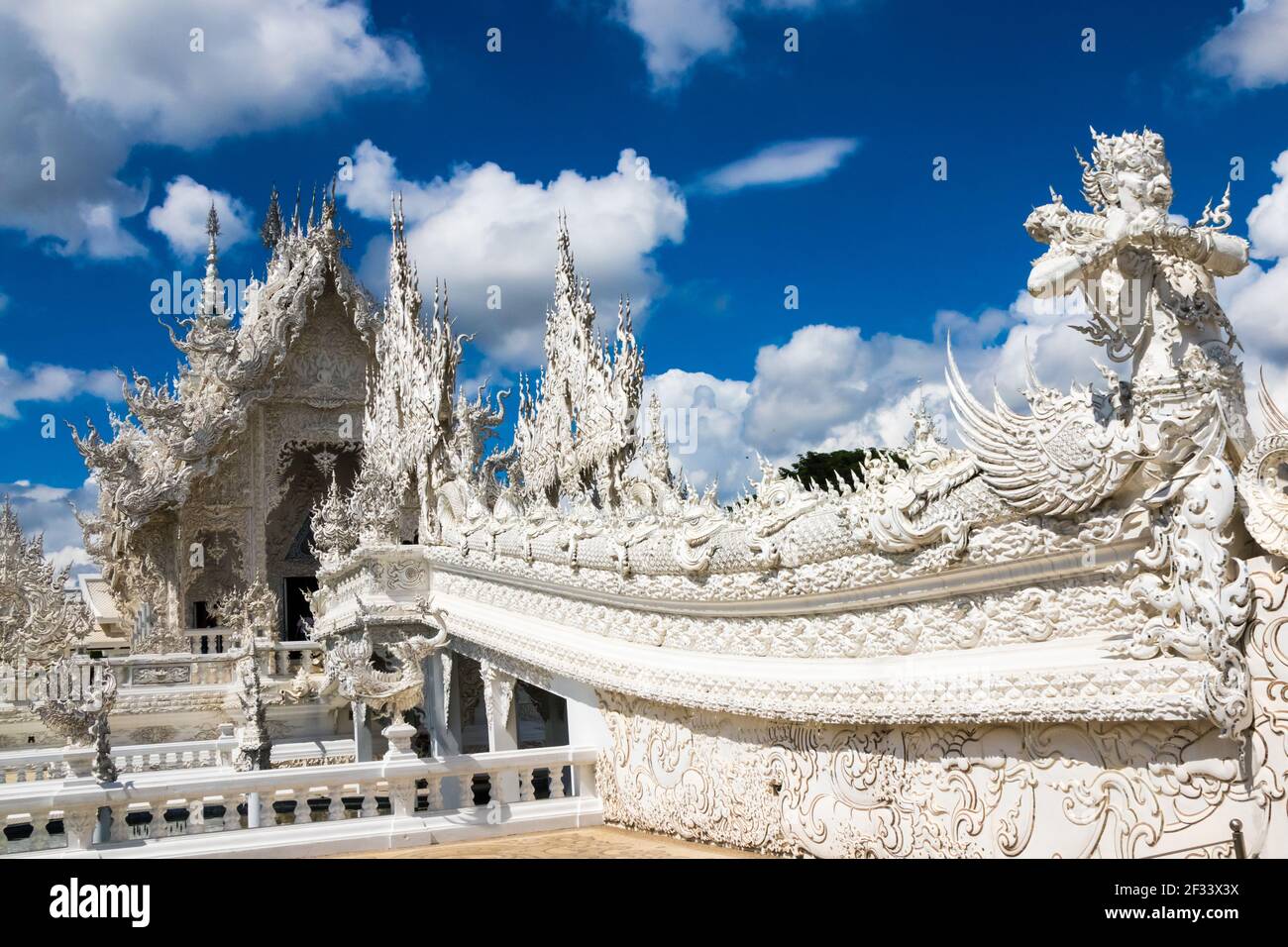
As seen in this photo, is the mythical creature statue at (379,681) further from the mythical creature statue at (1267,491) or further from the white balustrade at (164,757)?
the mythical creature statue at (1267,491)

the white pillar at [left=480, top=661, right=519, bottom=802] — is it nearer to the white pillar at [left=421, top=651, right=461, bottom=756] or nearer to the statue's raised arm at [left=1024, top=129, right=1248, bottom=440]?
the white pillar at [left=421, top=651, right=461, bottom=756]

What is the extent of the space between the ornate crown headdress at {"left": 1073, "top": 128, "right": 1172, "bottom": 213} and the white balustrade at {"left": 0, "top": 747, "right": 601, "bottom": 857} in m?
4.34

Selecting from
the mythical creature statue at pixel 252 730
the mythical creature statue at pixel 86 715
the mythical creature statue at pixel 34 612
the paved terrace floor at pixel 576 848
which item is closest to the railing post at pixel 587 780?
the paved terrace floor at pixel 576 848

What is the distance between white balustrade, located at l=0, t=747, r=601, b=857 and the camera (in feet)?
18.6

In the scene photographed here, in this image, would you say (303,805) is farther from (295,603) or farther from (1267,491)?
(295,603)

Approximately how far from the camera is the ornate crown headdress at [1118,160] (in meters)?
3.70

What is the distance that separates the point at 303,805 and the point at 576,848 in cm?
164

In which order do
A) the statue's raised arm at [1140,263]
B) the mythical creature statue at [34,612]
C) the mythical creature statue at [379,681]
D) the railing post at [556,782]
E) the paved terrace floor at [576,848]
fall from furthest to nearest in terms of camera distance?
the mythical creature statue at [34,612], the mythical creature statue at [379,681], the railing post at [556,782], the paved terrace floor at [576,848], the statue's raised arm at [1140,263]

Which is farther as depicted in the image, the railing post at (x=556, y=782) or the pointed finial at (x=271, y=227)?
the pointed finial at (x=271, y=227)

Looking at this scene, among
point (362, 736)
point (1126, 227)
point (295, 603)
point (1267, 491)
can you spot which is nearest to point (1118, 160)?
point (1126, 227)

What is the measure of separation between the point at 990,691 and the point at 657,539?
264 centimetres

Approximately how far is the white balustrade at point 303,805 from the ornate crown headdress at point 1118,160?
14.3 feet

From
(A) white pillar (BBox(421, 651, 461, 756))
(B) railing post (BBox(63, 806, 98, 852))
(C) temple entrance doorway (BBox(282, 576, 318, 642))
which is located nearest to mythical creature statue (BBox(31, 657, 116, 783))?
(B) railing post (BBox(63, 806, 98, 852))
